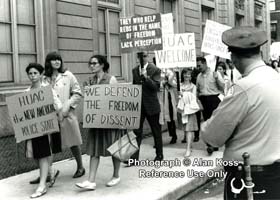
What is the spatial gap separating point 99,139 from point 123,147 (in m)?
0.33

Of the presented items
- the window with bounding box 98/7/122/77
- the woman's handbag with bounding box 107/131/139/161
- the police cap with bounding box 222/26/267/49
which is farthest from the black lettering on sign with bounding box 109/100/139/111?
the window with bounding box 98/7/122/77

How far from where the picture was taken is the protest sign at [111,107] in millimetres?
5977

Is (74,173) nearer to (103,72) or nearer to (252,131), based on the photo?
(103,72)

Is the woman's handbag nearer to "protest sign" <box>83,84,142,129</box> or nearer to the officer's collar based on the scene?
"protest sign" <box>83,84,142,129</box>

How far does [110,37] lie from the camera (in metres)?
13.2

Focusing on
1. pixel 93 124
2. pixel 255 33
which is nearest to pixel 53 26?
pixel 93 124

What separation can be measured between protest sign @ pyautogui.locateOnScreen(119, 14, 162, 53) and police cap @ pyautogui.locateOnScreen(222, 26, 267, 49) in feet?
15.4

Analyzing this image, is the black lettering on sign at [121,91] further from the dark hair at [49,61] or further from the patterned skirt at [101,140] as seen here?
the dark hair at [49,61]

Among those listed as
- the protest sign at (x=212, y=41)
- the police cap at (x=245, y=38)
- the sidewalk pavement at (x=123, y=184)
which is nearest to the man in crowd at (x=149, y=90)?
the sidewalk pavement at (x=123, y=184)

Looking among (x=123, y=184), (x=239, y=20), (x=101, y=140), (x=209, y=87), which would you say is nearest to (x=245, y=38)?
(x=101, y=140)

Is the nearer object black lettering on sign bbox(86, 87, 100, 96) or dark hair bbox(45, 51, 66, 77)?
black lettering on sign bbox(86, 87, 100, 96)

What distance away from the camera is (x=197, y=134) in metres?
10.3

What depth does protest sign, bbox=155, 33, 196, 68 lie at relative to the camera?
9305mm

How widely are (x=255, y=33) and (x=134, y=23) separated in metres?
5.03
